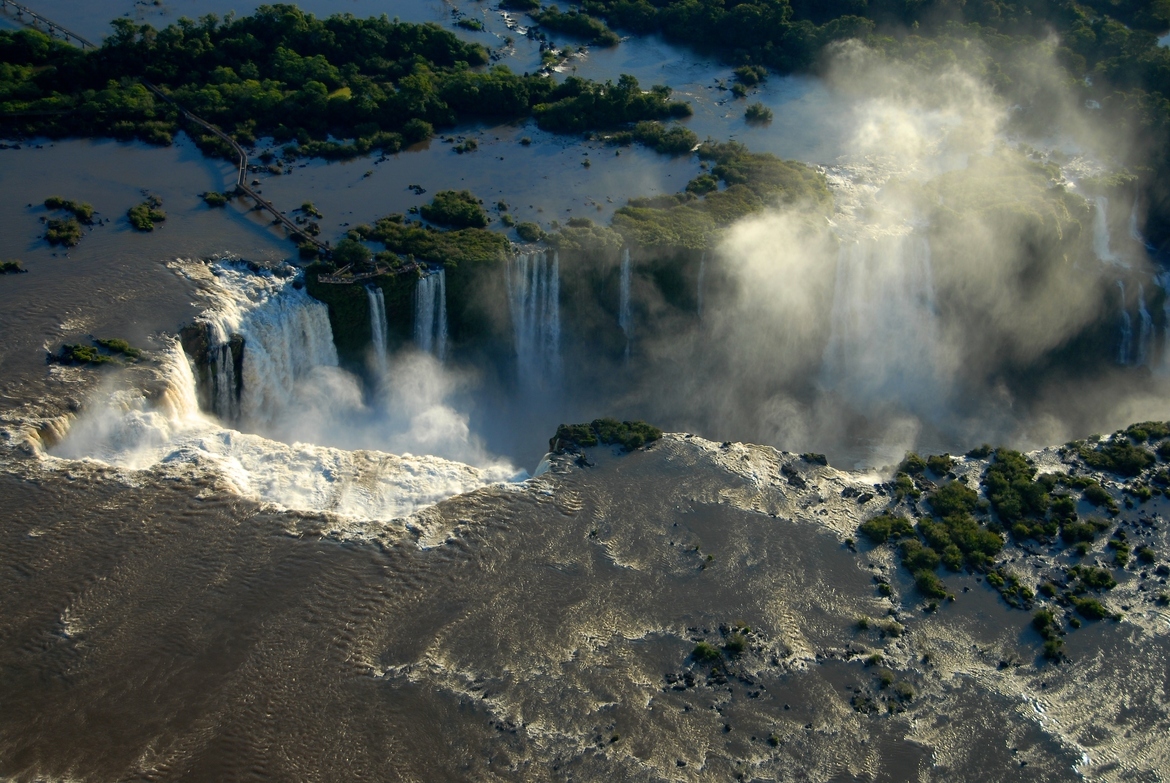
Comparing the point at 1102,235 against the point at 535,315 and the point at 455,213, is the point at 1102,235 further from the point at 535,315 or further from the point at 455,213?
the point at 455,213

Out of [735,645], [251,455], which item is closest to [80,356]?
[251,455]

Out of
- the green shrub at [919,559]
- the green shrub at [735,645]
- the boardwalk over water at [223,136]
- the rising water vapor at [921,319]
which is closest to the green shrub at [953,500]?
the green shrub at [919,559]

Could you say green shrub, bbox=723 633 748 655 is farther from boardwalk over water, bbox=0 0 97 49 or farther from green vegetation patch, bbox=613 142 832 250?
boardwalk over water, bbox=0 0 97 49

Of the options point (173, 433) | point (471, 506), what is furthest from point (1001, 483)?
point (173, 433)

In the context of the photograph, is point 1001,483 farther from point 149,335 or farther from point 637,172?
point 149,335

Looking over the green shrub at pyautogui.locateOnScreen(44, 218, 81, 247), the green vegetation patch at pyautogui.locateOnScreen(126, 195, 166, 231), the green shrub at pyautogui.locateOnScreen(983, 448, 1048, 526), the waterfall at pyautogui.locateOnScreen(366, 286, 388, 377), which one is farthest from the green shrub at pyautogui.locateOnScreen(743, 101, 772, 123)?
the green shrub at pyautogui.locateOnScreen(44, 218, 81, 247)

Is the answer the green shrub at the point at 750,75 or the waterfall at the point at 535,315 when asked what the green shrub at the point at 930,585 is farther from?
the green shrub at the point at 750,75
